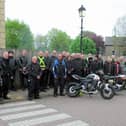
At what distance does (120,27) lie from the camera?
81250 mm

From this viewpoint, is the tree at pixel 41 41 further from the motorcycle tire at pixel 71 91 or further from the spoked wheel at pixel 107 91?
the spoked wheel at pixel 107 91

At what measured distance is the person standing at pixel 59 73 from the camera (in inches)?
603

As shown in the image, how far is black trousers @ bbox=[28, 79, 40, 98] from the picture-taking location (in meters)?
14.3

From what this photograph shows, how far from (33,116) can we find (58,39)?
327 feet

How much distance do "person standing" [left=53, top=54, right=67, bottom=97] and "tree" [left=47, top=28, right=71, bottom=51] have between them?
90.5 metres

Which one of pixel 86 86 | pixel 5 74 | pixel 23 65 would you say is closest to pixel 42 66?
pixel 23 65

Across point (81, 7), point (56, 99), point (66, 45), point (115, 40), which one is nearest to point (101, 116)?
point (56, 99)

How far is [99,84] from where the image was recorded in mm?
15219

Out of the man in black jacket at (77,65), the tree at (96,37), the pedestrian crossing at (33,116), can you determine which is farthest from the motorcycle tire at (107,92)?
the tree at (96,37)

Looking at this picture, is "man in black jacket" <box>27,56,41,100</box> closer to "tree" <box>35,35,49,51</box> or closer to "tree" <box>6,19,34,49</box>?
"tree" <box>6,19,34,49</box>

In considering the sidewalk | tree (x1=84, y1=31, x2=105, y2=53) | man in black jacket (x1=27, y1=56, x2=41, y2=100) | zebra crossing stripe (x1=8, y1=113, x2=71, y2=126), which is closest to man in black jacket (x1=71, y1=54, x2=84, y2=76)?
the sidewalk

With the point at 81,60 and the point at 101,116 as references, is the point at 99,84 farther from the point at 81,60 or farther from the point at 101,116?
the point at 101,116

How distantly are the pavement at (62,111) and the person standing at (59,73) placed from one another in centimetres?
57

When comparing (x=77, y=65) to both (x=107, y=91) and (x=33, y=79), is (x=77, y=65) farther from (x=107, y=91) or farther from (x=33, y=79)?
(x=33, y=79)
